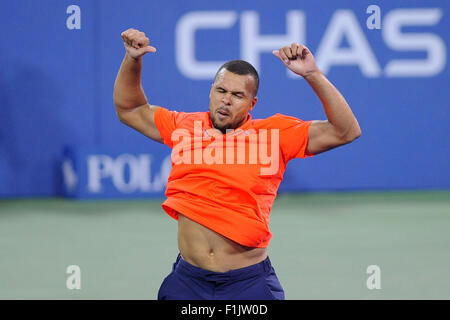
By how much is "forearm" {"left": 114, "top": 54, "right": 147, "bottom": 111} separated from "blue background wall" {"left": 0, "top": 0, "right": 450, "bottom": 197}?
5250 mm

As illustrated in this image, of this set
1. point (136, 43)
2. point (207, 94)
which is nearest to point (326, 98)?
point (136, 43)

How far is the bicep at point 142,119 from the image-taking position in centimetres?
355

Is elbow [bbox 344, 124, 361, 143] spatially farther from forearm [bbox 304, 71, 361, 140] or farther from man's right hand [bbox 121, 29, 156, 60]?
man's right hand [bbox 121, 29, 156, 60]

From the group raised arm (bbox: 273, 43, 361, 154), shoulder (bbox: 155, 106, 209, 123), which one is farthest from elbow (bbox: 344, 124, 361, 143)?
shoulder (bbox: 155, 106, 209, 123)

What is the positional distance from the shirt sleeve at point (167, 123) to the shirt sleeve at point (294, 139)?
541mm

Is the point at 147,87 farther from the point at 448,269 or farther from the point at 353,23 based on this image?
the point at 448,269

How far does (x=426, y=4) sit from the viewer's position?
372 inches

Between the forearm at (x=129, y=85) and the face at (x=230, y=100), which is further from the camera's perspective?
the forearm at (x=129, y=85)

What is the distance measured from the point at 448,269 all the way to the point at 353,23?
4553mm

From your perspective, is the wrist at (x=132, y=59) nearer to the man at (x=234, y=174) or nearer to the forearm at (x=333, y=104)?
the man at (x=234, y=174)

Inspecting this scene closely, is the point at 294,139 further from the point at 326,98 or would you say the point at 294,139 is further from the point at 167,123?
the point at 167,123

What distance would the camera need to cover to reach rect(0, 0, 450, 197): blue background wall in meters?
9.09

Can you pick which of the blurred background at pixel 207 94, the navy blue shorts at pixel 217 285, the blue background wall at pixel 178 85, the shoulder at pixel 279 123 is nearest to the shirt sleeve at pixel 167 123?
the shoulder at pixel 279 123
